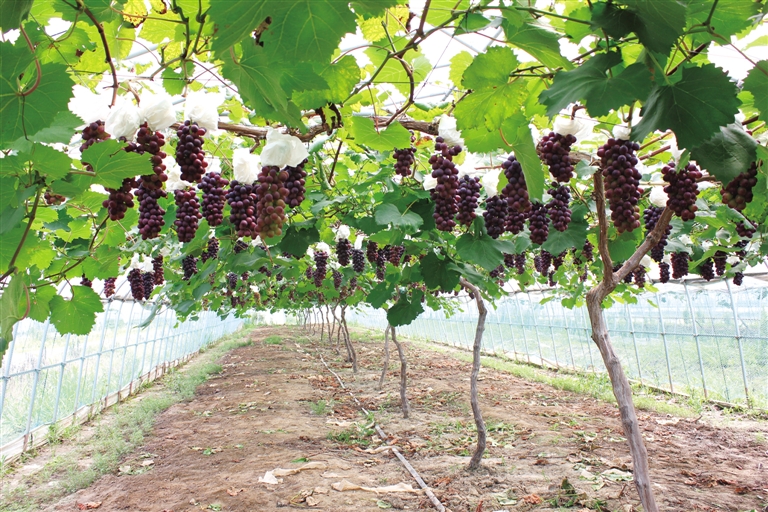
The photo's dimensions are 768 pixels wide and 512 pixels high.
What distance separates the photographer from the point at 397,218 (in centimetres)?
281

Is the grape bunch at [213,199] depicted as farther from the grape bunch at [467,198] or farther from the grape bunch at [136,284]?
the grape bunch at [136,284]

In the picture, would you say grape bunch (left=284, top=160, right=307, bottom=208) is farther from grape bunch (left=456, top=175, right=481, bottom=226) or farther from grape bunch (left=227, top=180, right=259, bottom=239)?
grape bunch (left=456, top=175, right=481, bottom=226)

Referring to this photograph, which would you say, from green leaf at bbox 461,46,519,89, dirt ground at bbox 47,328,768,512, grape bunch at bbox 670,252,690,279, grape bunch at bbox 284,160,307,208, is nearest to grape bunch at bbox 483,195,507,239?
grape bunch at bbox 284,160,307,208

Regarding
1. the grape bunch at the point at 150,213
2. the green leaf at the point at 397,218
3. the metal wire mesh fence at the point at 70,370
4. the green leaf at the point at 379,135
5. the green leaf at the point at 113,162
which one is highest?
the green leaf at the point at 379,135

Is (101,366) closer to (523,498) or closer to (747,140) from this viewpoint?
(523,498)

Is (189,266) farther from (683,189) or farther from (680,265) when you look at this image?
(680,265)

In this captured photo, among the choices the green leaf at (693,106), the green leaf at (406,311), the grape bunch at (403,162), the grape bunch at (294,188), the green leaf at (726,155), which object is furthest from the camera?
the green leaf at (406,311)

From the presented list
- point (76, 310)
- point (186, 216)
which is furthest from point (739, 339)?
point (76, 310)

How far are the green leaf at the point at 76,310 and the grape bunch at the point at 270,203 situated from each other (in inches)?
52.8

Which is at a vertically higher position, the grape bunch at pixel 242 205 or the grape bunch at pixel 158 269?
the grape bunch at pixel 158 269

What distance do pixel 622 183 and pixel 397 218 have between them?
1302 mm

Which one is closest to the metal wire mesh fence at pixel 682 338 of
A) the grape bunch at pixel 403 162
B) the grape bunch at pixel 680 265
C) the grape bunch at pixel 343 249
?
the grape bunch at pixel 680 265

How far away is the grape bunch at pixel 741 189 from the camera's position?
165cm

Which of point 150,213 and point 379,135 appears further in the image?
point 379,135
